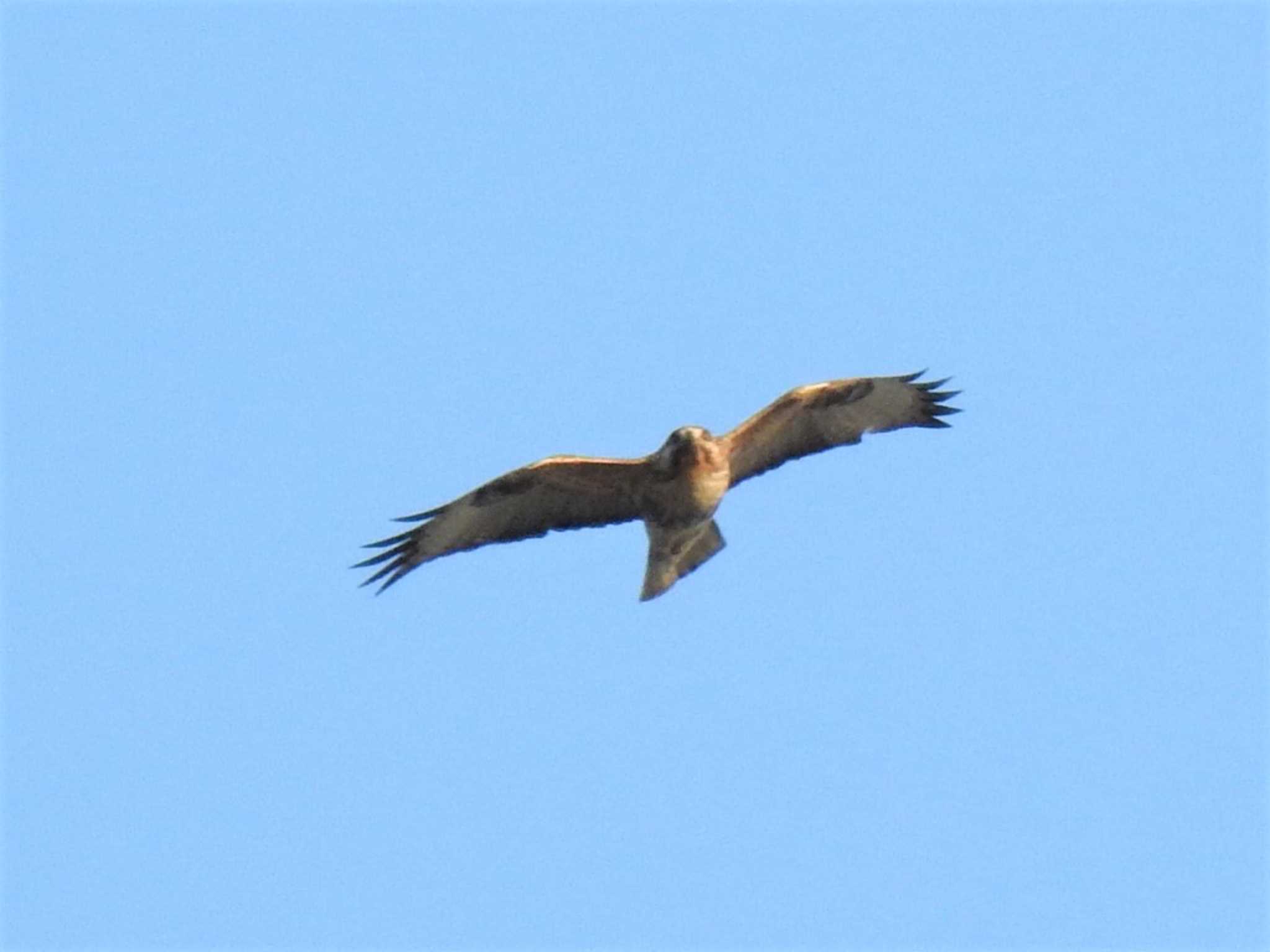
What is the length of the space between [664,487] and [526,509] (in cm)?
102

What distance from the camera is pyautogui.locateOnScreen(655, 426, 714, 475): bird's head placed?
1206 centimetres

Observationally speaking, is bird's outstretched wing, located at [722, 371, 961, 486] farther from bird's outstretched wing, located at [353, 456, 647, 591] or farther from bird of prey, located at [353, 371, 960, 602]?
bird's outstretched wing, located at [353, 456, 647, 591]

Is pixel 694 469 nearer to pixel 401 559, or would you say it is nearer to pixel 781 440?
pixel 781 440

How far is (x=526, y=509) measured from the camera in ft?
42.0

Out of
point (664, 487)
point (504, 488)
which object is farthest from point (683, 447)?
point (504, 488)

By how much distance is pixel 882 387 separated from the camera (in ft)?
42.9

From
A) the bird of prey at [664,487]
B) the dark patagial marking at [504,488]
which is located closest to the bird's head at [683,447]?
the bird of prey at [664,487]

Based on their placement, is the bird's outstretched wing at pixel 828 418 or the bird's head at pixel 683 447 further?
the bird's outstretched wing at pixel 828 418

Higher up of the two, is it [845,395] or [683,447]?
[845,395]

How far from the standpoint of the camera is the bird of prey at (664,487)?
12312mm

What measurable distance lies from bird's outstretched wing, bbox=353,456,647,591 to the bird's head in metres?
0.22

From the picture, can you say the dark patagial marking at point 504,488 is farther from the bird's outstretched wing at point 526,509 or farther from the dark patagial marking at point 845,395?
the dark patagial marking at point 845,395

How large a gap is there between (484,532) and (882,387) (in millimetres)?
2769

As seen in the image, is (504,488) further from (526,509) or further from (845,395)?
(845,395)
